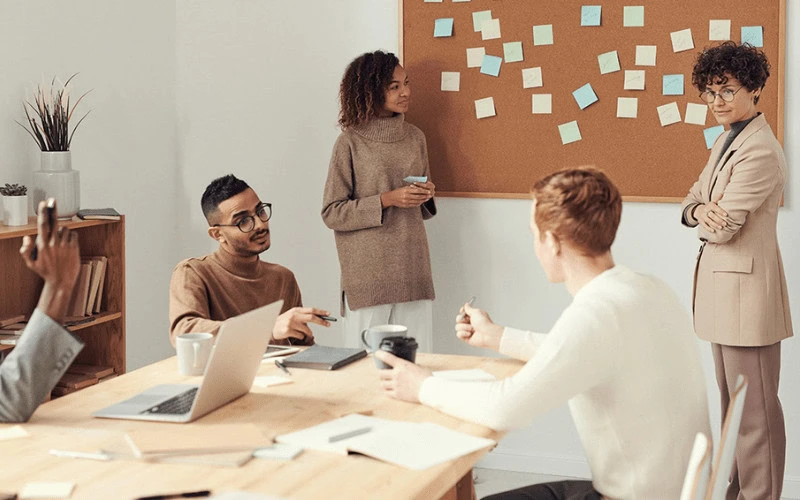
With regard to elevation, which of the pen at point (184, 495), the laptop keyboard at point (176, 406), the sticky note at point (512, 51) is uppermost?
the sticky note at point (512, 51)

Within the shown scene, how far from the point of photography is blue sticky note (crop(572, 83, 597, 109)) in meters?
3.95

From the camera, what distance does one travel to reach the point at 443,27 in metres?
4.11

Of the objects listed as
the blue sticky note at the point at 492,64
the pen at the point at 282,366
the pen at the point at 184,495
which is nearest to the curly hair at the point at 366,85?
the blue sticky note at the point at 492,64

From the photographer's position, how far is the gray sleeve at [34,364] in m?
1.85

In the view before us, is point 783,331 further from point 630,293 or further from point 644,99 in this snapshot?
point 630,293

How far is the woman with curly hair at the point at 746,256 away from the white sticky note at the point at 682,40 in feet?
1.12

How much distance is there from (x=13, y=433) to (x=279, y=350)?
2.71 feet

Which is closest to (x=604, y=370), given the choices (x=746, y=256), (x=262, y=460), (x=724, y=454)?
(x=724, y=454)

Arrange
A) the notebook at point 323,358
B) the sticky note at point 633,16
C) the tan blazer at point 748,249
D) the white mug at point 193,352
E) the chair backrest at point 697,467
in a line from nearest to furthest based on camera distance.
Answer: the chair backrest at point 697,467
the white mug at point 193,352
the notebook at point 323,358
the tan blazer at point 748,249
the sticky note at point 633,16

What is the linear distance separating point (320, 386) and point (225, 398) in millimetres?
241

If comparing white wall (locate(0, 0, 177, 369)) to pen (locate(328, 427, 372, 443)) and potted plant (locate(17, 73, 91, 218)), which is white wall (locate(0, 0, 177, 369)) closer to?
potted plant (locate(17, 73, 91, 218))

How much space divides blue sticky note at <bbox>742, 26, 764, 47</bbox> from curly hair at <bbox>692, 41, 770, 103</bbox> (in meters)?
0.31

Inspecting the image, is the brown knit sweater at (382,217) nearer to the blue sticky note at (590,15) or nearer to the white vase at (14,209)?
the blue sticky note at (590,15)

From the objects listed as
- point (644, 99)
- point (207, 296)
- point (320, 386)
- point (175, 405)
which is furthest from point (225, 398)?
point (644, 99)
